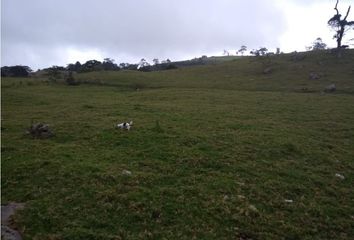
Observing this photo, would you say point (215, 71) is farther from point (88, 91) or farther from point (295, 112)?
point (295, 112)

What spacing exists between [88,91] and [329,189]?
34.8 meters

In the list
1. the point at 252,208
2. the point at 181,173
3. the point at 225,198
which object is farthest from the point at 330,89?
the point at 252,208

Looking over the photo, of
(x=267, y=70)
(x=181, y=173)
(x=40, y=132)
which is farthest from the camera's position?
(x=267, y=70)

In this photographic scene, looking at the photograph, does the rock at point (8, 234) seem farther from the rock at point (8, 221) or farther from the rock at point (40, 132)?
the rock at point (40, 132)

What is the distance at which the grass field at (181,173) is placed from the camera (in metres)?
9.59

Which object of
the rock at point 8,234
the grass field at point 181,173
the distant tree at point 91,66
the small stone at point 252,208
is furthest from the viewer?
the distant tree at point 91,66

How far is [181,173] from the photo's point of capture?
1301 cm

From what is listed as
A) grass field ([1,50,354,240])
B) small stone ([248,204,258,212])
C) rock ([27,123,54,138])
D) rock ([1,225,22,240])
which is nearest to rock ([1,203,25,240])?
rock ([1,225,22,240])

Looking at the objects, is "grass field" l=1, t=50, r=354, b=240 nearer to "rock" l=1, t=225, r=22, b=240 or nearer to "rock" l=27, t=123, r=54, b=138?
"rock" l=1, t=225, r=22, b=240

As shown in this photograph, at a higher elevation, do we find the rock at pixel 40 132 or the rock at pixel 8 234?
→ the rock at pixel 40 132

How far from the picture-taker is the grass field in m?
9.59

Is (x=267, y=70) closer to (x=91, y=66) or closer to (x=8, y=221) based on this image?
(x=91, y=66)

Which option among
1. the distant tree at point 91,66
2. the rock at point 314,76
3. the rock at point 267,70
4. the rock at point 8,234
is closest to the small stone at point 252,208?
the rock at point 8,234

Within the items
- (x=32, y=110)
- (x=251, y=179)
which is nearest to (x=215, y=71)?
(x=32, y=110)
